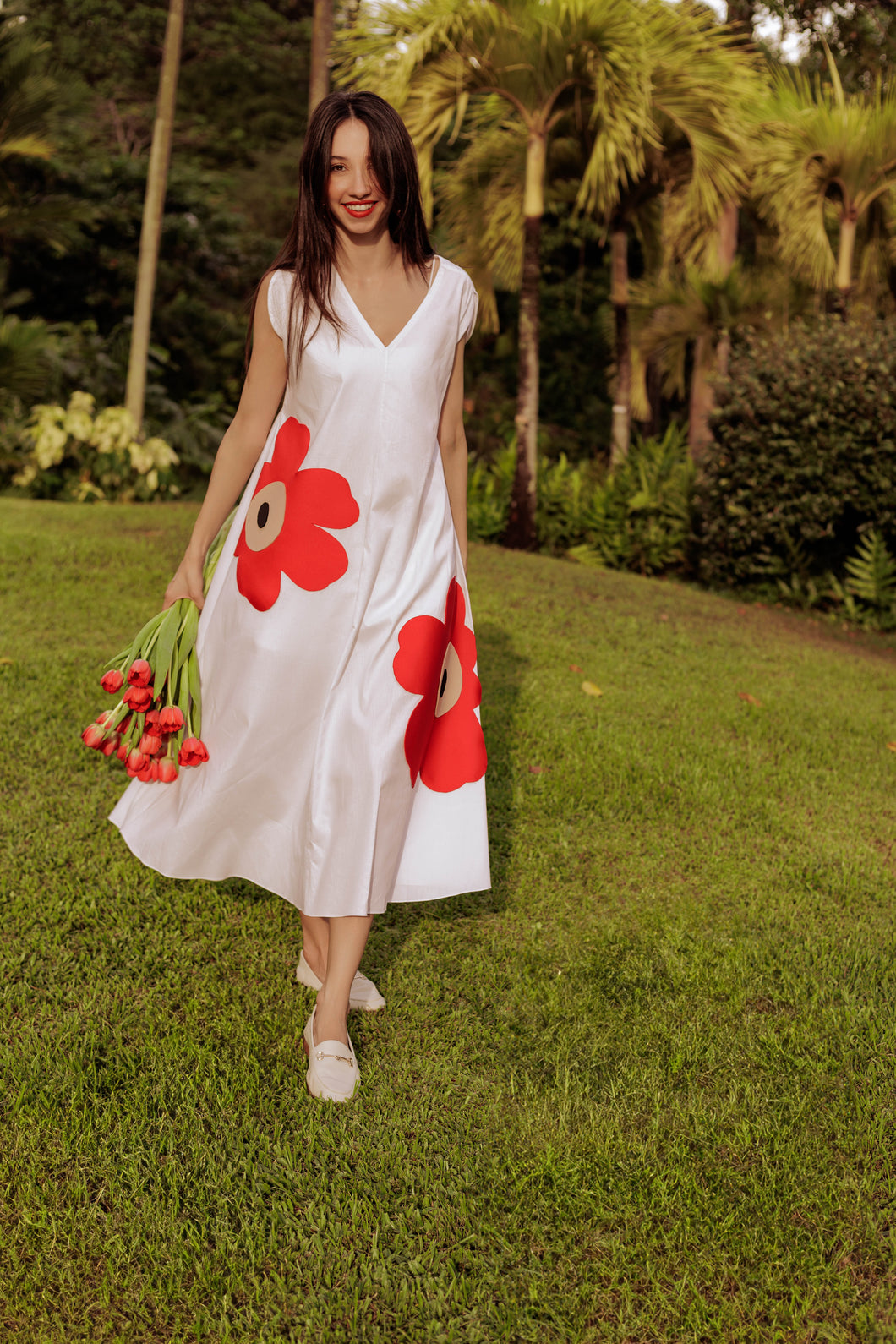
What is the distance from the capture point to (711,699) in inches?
220

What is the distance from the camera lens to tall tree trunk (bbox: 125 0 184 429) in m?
12.8

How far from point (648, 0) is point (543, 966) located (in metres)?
9.55

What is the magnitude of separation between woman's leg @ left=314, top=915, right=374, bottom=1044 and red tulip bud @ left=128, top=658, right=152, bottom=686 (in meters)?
0.69

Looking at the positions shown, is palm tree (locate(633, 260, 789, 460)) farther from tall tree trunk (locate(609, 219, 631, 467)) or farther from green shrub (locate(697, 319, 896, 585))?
green shrub (locate(697, 319, 896, 585))

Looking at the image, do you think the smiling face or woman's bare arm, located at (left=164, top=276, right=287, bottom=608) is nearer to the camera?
the smiling face

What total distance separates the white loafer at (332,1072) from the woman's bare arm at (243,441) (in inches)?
42.0

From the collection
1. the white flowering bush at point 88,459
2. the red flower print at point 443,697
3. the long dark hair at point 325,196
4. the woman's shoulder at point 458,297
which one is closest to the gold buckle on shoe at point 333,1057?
the red flower print at point 443,697

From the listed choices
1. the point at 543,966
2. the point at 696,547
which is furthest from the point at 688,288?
the point at 543,966

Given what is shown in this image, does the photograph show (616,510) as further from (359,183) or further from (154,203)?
(359,183)

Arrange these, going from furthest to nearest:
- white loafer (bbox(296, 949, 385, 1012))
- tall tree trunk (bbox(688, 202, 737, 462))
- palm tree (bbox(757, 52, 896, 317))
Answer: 1. tall tree trunk (bbox(688, 202, 737, 462))
2. palm tree (bbox(757, 52, 896, 317))
3. white loafer (bbox(296, 949, 385, 1012))

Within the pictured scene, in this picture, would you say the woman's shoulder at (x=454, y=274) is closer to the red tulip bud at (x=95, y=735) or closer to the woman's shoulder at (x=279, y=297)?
the woman's shoulder at (x=279, y=297)

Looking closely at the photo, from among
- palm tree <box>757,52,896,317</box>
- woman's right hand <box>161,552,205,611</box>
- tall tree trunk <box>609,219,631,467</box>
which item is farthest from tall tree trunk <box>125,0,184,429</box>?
woman's right hand <box>161,552,205,611</box>

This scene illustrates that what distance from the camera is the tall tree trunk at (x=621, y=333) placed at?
12695 mm

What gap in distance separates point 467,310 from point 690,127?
9.13 meters
